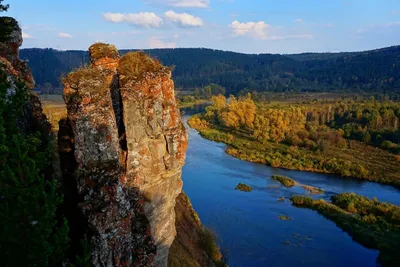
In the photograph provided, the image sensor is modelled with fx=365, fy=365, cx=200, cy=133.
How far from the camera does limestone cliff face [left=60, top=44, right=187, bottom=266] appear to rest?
712cm

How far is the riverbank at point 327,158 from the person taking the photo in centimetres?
3653

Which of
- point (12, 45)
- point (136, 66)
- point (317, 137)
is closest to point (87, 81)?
point (136, 66)

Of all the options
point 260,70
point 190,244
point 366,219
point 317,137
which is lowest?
point 366,219

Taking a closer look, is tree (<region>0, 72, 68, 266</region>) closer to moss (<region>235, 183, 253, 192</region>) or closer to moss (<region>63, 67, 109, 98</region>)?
moss (<region>63, 67, 109, 98</region>)

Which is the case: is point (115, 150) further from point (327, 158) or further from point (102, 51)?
point (327, 158)

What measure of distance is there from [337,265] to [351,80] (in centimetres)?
10840

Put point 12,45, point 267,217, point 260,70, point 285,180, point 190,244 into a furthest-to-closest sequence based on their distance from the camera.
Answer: point 260,70, point 285,180, point 267,217, point 190,244, point 12,45

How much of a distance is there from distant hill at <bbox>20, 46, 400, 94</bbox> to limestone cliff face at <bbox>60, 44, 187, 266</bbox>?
72.1 m

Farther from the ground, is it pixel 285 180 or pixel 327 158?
pixel 327 158

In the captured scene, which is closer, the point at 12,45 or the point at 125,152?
the point at 125,152

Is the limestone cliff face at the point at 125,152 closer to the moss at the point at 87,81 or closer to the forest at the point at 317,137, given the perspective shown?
the moss at the point at 87,81

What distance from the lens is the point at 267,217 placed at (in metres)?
25.9

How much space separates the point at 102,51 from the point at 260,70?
531 ft

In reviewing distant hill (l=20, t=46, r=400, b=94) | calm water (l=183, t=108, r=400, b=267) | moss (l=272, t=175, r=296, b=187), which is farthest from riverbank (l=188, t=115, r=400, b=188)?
distant hill (l=20, t=46, r=400, b=94)
